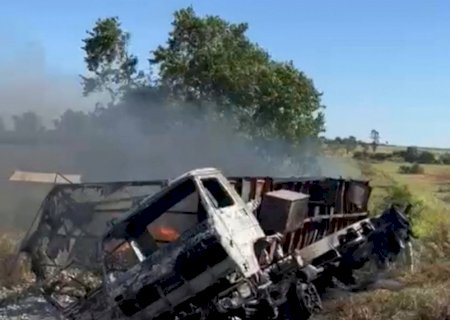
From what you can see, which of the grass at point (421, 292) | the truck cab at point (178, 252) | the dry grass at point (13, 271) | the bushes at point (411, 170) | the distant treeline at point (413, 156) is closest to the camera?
the truck cab at point (178, 252)

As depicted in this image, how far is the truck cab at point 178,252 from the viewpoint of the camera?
→ 7.64 m

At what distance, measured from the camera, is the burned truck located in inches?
302

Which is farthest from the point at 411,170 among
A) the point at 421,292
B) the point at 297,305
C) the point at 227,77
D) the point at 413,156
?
the point at 297,305

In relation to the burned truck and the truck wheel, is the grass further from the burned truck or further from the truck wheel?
the burned truck

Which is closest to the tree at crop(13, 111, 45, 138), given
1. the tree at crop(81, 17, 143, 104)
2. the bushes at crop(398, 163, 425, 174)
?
the tree at crop(81, 17, 143, 104)

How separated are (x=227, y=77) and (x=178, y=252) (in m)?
16.1

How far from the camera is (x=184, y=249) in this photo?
25.1ft

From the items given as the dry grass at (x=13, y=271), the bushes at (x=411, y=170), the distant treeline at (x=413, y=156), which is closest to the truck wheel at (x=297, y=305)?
the dry grass at (x=13, y=271)

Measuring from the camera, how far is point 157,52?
24.4m

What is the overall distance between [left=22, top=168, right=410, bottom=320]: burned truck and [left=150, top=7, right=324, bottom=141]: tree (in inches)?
499

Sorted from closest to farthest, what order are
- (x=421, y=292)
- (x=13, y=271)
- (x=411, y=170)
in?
(x=421, y=292) < (x=13, y=271) < (x=411, y=170)

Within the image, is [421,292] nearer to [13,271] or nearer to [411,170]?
[13,271]

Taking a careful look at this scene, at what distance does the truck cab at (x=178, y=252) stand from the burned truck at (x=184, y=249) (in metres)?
0.01

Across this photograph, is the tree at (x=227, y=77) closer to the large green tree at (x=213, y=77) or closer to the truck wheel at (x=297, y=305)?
the large green tree at (x=213, y=77)
